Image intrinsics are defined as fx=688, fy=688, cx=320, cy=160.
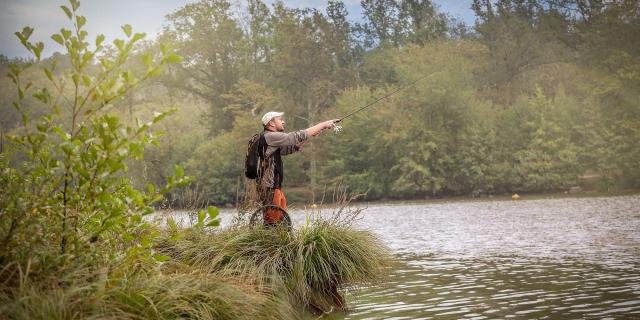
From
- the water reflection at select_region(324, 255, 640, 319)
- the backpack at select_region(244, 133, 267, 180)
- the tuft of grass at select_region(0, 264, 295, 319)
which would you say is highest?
the backpack at select_region(244, 133, 267, 180)

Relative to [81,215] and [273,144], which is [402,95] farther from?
[81,215]

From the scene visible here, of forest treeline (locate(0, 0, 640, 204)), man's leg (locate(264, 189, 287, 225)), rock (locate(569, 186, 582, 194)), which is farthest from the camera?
forest treeline (locate(0, 0, 640, 204))

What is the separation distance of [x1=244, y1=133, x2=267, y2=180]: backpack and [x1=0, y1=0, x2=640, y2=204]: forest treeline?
3382cm

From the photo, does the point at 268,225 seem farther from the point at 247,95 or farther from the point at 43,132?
the point at 247,95

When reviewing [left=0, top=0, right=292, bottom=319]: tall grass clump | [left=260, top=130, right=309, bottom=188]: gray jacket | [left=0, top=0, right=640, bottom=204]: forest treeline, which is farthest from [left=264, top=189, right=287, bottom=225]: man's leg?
[left=0, top=0, right=640, bottom=204]: forest treeline

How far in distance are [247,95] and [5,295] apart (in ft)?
154

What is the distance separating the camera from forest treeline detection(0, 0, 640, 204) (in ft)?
149

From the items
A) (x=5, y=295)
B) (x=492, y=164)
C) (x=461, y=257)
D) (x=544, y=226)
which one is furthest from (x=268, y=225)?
(x=492, y=164)

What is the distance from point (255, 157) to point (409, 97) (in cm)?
4151

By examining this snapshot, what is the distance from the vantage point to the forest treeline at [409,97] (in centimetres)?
4544

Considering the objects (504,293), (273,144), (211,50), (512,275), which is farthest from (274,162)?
(211,50)

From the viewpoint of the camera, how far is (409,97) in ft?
160

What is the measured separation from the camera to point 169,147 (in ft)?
163

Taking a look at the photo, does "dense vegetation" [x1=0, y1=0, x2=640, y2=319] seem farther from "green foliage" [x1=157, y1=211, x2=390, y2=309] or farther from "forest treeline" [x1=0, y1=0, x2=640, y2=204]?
"green foliage" [x1=157, y1=211, x2=390, y2=309]
